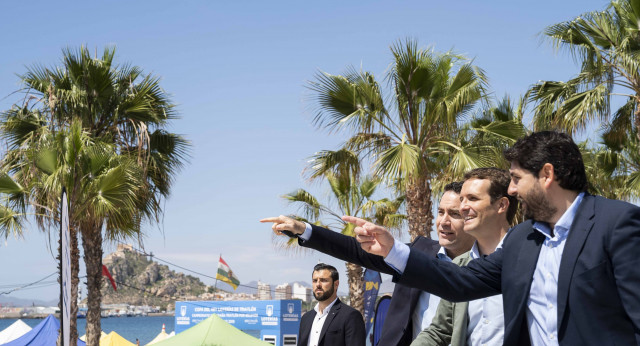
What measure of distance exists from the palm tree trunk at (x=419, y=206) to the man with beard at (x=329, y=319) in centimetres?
731

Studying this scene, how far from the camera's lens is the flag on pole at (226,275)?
4725cm

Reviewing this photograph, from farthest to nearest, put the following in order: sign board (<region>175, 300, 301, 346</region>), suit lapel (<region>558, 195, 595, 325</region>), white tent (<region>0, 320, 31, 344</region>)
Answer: white tent (<region>0, 320, 31, 344</region>), sign board (<region>175, 300, 301, 346</region>), suit lapel (<region>558, 195, 595, 325</region>)

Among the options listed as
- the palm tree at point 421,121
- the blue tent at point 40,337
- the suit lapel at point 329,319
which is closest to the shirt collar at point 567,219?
the suit lapel at point 329,319

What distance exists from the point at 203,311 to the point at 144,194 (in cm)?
839

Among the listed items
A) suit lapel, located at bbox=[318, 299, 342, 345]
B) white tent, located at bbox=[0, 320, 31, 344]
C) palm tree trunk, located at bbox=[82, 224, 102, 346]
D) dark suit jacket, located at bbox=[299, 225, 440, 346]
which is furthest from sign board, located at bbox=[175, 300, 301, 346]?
dark suit jacket, located at bbox=[299, 225, 440, 346]

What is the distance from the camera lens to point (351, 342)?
6199 millimetres

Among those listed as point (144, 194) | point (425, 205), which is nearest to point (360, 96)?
point (425, 205)

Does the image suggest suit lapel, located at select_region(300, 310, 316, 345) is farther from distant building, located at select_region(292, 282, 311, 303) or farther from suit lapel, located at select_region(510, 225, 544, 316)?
distant building, located at select_region(292, 282, 311, 303)

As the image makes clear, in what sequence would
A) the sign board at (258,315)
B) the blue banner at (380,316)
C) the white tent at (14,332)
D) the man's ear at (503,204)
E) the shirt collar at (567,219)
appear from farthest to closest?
the white tent at (14,332) → the sign board at (258,315) → the blue banner at (380,316) → the man's ear at (503,204) → the shirt collar at (567,219)

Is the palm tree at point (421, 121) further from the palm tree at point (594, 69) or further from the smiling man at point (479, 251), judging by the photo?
the smiling man at point (479, 251)

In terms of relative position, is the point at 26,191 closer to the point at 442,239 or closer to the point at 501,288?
the point at 442,239

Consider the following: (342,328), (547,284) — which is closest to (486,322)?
(547,284)

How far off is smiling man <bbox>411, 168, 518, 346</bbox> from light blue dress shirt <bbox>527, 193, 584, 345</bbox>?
0.67 metres

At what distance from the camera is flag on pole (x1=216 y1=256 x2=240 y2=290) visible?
47250 millimetres
